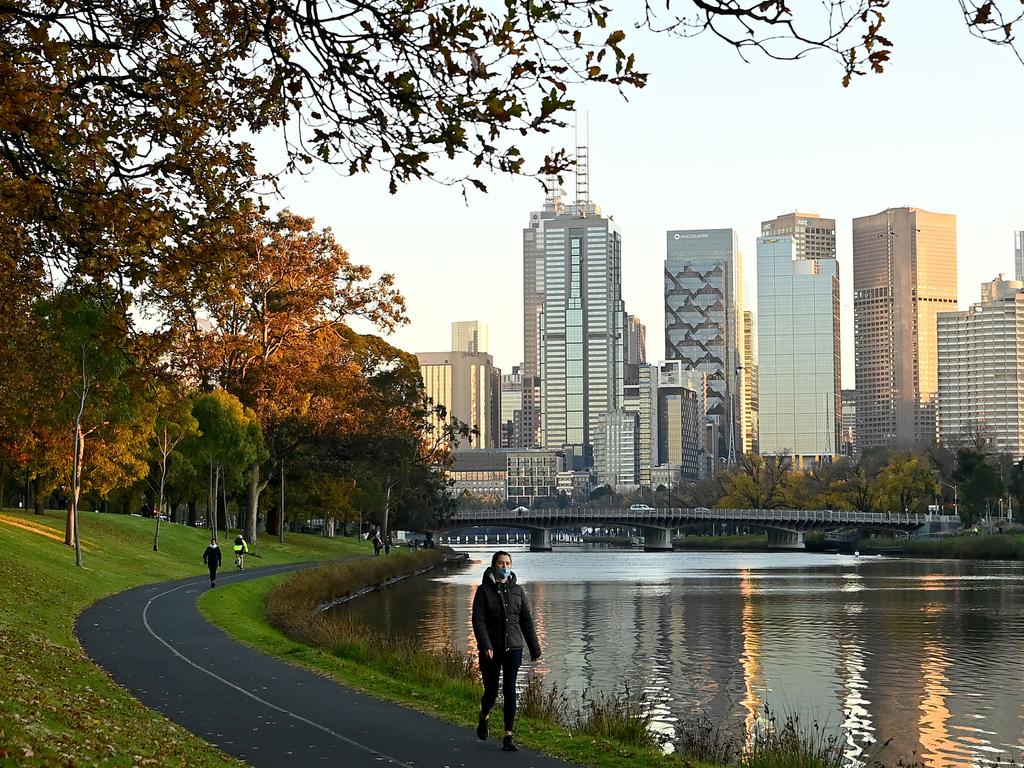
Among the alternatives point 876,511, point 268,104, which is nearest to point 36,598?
point 268,104

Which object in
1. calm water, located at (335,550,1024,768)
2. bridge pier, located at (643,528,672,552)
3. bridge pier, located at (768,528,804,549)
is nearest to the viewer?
calm water, located at (335,550,1024,768)

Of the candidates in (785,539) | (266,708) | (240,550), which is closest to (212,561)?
(240,550)

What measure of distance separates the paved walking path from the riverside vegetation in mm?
757

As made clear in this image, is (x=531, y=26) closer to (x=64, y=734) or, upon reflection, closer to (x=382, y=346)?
(x=64, y=734)

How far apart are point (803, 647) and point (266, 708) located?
1056 inches

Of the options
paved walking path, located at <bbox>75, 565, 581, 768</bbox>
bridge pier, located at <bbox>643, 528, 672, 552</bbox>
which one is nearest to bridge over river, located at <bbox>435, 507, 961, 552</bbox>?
bridge pier, located at <bbox>643, 528, 672, 552</bbox>

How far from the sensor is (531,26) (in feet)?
35.8

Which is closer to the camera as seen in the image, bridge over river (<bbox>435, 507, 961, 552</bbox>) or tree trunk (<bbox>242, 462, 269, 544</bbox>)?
tree trunk (<bbox>242, 462, 269, 544</bbox>)

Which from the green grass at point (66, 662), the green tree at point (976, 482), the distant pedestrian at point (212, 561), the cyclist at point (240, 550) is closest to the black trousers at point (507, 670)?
the green grass at point (66, 662)

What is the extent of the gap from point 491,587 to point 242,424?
178 ft

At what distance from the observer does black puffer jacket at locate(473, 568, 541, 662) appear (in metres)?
18.0

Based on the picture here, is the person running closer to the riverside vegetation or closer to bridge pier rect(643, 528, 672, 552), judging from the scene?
the riverside vegetation

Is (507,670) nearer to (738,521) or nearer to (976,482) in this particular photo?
(976,482)

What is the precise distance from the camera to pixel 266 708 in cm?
2177
